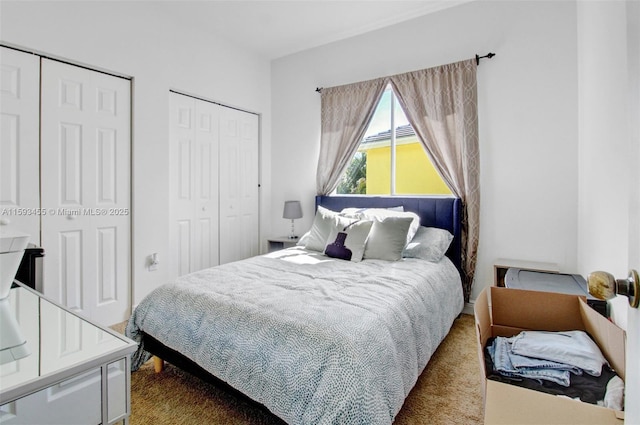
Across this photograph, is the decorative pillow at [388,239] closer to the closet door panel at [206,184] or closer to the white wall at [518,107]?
the white wall at [518,107]

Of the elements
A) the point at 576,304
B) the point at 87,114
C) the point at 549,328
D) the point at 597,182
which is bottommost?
the point at 549,328

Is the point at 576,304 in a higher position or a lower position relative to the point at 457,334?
higher

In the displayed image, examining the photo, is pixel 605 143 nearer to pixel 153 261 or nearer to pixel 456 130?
pixel 456 130

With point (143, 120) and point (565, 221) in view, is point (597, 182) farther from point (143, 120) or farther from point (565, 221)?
point (143, 120)

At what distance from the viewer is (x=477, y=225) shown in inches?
116

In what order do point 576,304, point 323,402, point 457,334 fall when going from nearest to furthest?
point 323,402 → point 576,304 → point 457,334

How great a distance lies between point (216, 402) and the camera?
5.76 feet

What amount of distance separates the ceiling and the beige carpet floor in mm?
3097

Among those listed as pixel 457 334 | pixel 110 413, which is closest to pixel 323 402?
pixel 110 413

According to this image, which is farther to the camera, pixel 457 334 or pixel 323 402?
pixel 457 334

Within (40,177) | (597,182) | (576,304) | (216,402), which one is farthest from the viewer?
(40,177)

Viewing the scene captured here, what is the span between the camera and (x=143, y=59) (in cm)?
297

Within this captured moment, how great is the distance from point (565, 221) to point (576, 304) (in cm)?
130

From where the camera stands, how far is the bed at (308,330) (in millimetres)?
1248
